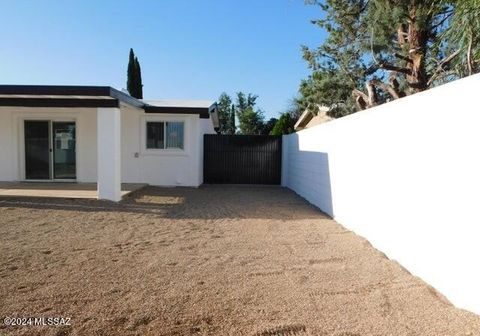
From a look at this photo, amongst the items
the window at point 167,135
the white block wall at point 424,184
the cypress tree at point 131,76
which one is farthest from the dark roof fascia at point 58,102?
the cypress tree at point 131,76

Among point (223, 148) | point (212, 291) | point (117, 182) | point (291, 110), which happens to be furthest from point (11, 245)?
point (291, 110)

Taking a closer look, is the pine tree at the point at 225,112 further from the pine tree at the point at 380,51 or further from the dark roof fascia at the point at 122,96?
the dark roof fascia at the point at 122,96

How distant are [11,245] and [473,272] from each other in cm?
614

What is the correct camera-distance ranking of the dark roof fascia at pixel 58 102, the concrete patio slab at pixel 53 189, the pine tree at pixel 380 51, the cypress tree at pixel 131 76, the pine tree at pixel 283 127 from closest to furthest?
1. the dark roof fascia at pixel 58 102
2. the concrete patio slab at pixel 53 189
3. the pine tree at pixel 380 51
4. the cypress tree at pixel 131 76
5. the pine tree at pixel 283 127

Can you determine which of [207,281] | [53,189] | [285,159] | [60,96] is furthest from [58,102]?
[285,159]

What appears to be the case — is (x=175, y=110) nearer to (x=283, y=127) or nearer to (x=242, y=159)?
(x=242, y=159)

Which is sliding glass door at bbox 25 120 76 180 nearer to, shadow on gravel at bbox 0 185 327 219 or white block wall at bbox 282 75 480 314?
shadow on gravel at bbox 0 185 327 219

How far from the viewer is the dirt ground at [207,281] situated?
352 centimetres

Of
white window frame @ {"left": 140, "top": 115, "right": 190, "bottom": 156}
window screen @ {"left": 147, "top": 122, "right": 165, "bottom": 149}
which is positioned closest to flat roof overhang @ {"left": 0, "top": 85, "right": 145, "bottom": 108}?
white window frame @ {"left": 140, "top": 115, "right": 190, "bottom": 156}

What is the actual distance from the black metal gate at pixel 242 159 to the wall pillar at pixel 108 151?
21.5 feet

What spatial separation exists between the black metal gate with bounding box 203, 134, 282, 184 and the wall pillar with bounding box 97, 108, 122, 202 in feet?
21.5

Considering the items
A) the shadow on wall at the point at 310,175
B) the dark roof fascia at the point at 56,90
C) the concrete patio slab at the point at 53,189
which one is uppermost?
the dark roof fascia at the point at 56,90

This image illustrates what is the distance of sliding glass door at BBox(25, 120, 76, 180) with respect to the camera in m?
13.4

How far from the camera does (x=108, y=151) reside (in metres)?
9.89
